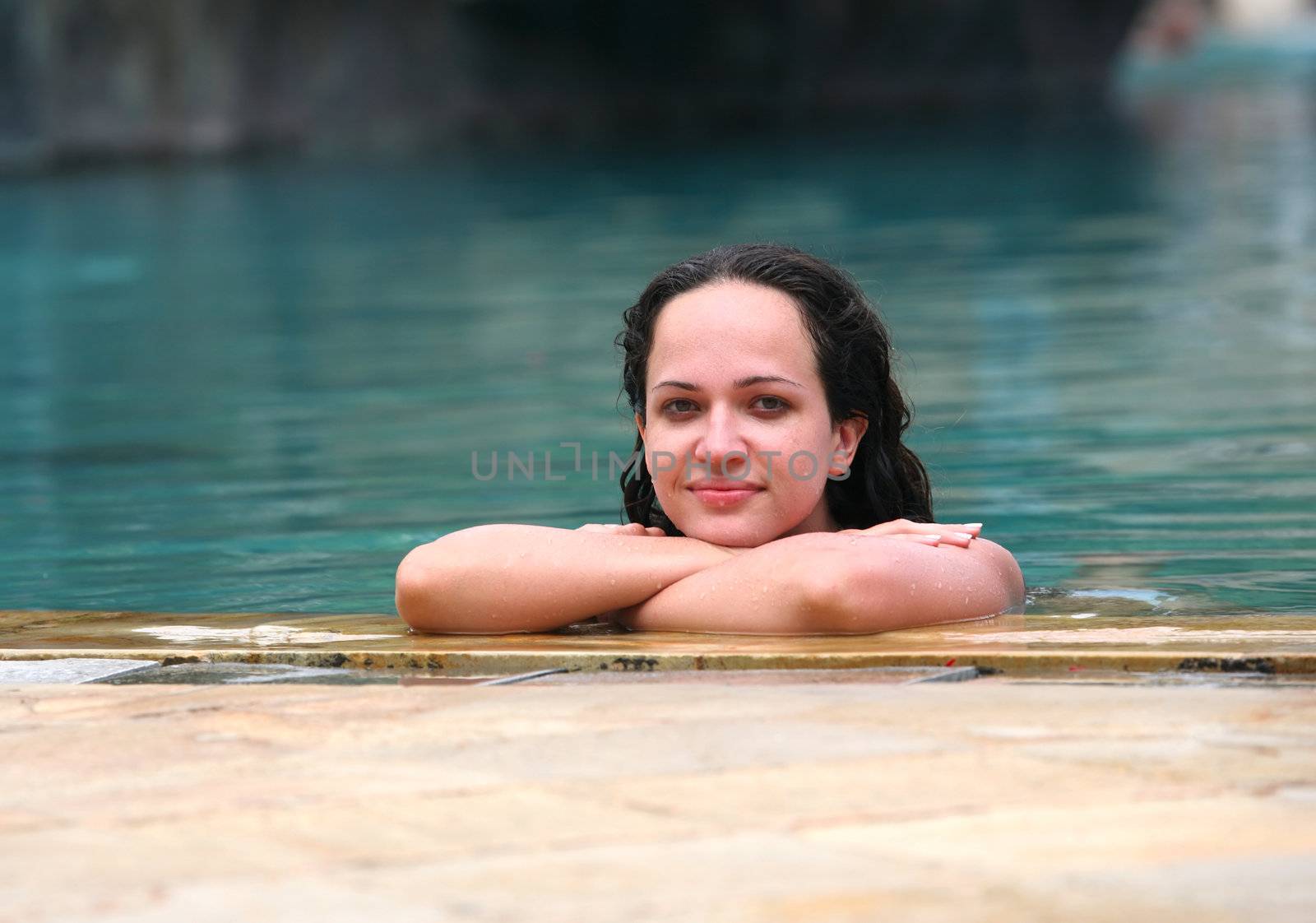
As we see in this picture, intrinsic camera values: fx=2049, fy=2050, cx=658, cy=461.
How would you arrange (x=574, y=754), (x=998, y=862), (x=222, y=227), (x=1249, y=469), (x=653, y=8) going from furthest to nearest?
(x=653, y=8), (x=222, y=227), (x=1249, y=469), (x=574, y=754), (x=998, y=862)

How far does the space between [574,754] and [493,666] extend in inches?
34.0

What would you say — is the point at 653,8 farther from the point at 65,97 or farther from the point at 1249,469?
the point at 1249,469

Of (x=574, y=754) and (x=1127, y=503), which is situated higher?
(x=1127, y=503)

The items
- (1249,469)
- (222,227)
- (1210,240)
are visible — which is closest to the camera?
(1249,469)

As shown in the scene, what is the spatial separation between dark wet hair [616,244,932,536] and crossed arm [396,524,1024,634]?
353 millimetres

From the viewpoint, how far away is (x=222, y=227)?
18.9m

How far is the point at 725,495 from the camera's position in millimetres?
3887

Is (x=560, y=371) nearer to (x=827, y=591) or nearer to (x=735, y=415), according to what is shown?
(x=735, y=415)

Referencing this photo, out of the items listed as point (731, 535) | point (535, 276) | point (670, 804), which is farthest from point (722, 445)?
point (535, 276)

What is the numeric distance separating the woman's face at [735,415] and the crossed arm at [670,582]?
0.08 metres

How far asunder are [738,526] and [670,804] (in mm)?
1660

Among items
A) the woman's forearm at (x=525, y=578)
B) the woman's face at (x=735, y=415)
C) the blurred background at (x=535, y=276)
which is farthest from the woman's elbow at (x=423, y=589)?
the blurred background at (x=535, y=276)

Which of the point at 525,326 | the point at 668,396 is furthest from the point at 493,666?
the point at 525,326

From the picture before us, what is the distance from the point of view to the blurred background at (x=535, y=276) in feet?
19.0
